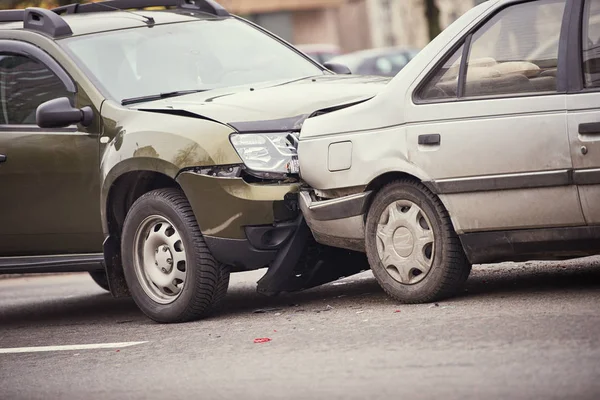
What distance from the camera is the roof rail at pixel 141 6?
33.5 ft

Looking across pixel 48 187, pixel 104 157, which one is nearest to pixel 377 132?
pixel 104 157

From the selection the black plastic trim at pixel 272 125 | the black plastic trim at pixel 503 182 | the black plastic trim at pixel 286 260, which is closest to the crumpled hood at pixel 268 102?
the black plastic trim at pixel 272 125

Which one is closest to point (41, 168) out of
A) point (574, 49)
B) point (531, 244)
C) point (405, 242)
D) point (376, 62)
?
point (405, 242)

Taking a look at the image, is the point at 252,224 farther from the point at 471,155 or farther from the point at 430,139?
the point at 471,155

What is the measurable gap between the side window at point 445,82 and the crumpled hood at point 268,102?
746mm

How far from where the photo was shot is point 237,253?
790cm

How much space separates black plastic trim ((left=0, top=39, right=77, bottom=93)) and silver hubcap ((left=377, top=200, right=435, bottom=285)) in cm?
246

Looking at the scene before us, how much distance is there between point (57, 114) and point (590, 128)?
11.2ft

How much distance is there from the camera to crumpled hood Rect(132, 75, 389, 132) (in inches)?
313

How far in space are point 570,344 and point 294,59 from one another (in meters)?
4.48

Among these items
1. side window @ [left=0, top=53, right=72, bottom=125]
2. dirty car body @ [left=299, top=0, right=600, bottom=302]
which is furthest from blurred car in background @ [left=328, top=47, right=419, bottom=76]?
dirty car body @ [left=299, top=0, right=600, bottom=302]

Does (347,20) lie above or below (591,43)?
below

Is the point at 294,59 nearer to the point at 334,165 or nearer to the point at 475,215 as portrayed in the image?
the point at 334,165

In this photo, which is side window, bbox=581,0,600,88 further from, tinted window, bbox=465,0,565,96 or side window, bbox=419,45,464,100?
side window, bbox=419,45,464,100
